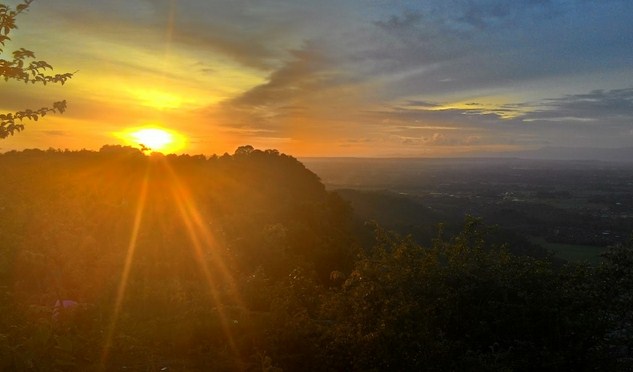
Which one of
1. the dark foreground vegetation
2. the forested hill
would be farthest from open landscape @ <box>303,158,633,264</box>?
the dark foreground vegetation


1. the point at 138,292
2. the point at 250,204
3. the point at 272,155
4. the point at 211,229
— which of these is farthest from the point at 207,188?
the point at 138,292

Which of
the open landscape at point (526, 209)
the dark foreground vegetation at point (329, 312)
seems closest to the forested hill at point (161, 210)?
the dark foreground vegetation at point (329, 312)

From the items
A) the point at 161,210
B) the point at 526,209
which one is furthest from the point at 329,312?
the point at 526,209

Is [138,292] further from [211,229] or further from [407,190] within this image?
[407,190]

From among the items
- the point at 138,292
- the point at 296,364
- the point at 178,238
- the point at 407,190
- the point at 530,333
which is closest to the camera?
the point at 530,333

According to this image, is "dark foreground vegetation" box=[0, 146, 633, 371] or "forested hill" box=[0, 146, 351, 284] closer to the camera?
"dark foreground vegetation" box=[0, 146, 633, 371]

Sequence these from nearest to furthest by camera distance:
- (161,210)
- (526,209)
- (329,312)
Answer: (329,312), (161,210), (526,209)

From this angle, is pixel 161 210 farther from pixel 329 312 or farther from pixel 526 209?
pixel 526 209

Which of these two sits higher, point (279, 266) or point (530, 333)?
point (530, 333)

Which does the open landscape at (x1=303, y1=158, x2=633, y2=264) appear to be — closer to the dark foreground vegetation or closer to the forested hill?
the forested hill

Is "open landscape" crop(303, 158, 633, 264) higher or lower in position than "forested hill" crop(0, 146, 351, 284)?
lower

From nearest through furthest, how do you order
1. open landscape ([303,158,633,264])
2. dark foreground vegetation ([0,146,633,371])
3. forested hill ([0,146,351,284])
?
1. dark foreground vegetation ([0,146,633,371])
2. forested hill ([0,146,351,284])
3. open landscape ([303,158,633,264])
